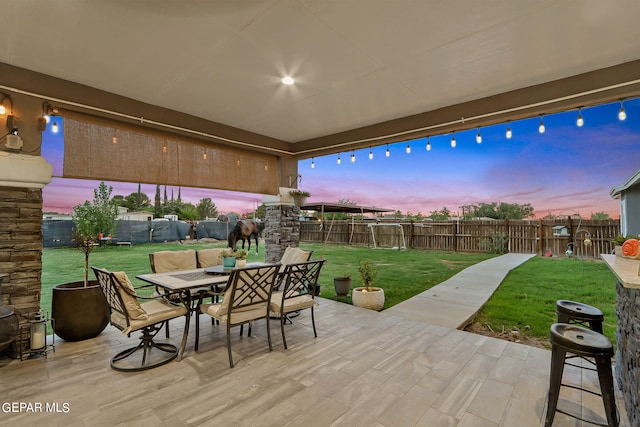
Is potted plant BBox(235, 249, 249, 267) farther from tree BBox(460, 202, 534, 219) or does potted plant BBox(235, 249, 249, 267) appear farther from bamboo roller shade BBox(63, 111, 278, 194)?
tree BBox(460, 202, 534, 219)

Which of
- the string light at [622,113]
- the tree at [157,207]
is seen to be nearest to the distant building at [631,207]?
the string light at [622,113]

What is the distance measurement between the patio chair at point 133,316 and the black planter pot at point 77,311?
61 centimetres

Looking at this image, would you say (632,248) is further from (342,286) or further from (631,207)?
(631,207)

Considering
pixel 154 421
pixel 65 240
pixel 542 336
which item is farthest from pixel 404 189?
pixel 154 421

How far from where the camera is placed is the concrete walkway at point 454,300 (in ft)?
13.0

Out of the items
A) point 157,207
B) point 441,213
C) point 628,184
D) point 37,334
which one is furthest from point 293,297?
point 441,213

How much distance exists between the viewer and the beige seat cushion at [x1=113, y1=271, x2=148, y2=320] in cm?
247

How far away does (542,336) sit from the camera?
345 cm

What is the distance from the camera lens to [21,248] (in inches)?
114

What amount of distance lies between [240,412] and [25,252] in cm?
Result: 283

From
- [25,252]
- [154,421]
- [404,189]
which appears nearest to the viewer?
[154,421]

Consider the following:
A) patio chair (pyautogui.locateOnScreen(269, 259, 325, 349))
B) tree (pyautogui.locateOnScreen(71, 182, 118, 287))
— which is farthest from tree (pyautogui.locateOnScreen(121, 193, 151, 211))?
patio chair (pyautogui.locateOnScreen(269, 259, 325, 349))

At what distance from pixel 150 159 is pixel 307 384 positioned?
3557 mm

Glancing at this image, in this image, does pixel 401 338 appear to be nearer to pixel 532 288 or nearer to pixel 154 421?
pixel 154 421
